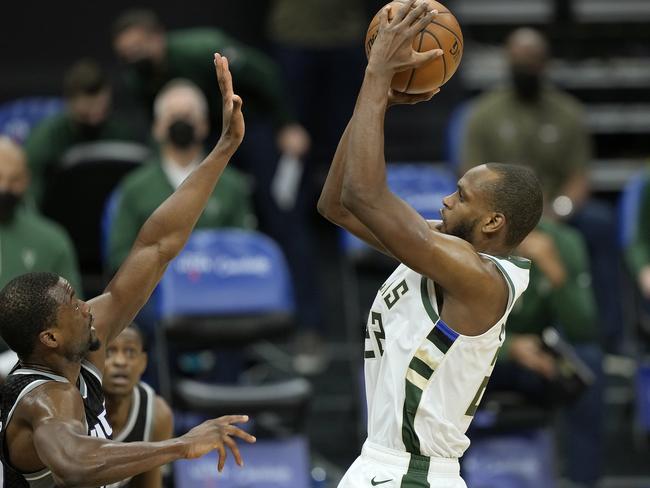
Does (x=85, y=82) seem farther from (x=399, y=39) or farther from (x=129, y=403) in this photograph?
(x=399, y=39)

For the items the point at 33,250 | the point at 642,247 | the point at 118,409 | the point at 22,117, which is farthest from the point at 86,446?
the point at 22,117

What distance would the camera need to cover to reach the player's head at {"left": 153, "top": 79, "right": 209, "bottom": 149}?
331 inches

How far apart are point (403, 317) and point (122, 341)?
4.25 feet

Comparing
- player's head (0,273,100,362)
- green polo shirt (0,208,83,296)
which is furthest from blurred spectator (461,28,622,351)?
player's head (0,273,100,362)

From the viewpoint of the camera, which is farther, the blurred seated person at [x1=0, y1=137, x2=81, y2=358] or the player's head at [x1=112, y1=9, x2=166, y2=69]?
the player's head at [x1=112, y1=9, x2=166, y2=69]

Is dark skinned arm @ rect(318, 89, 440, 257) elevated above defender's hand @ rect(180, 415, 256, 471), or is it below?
above

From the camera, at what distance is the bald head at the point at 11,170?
7484 millimetres

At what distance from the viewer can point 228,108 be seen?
4.63 m

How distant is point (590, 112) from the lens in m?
12.4

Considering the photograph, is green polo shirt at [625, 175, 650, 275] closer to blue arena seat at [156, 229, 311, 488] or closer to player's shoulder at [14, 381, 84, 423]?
blue arena seat at [156, 229, 311, 488]

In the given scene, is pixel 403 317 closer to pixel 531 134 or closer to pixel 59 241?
pixel 59 241

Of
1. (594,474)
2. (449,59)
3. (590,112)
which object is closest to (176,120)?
(594,474)

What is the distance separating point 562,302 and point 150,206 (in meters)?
2.50

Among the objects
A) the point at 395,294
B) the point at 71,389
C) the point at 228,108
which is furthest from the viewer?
the point at 228,108
